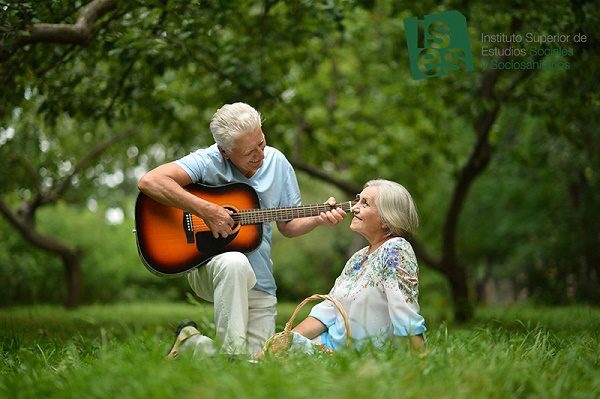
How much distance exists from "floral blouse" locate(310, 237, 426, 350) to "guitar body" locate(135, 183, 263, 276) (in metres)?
0.59

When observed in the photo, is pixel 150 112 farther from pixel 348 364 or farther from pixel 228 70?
pixel 348 364

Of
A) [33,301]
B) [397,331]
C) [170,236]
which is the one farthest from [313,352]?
[33,301]

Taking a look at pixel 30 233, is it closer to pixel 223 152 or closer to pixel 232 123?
pixel 223 152

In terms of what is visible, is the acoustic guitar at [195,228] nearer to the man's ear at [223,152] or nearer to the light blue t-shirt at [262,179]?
the light blue t-shirt at [262,179]

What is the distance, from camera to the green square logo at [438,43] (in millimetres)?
6574

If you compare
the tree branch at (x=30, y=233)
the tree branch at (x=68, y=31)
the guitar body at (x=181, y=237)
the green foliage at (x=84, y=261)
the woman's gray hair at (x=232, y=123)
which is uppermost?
the tree branch at (x=68, y=31)

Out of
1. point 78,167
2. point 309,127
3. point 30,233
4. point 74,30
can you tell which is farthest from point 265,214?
point 30,233

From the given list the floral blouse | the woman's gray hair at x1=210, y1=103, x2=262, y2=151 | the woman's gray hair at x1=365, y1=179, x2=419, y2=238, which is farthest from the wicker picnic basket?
the woman's gray hair at x1=210, y1=103, x2=262, y2=151

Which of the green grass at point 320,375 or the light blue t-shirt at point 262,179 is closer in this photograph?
the green grass at point 320,375

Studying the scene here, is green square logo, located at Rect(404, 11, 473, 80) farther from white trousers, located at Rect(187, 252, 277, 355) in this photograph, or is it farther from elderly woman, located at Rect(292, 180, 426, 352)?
white trousers, located at Rect(187, 252, 277, 355)

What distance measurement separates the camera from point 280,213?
3.86 metres

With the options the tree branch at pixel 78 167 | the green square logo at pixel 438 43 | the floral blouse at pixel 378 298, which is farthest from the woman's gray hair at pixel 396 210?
the tree branch at pixel 78 167

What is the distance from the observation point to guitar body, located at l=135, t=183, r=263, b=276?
3.75 meters

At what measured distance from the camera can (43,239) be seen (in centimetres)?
1012
